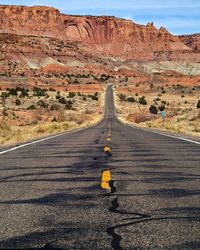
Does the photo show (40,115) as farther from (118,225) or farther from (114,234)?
(114,234)

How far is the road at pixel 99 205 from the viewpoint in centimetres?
448

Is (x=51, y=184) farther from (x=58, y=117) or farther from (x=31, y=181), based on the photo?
(x=58, y=117)

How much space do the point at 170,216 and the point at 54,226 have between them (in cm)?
138

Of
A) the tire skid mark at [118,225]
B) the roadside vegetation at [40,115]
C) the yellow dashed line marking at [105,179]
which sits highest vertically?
the tire skid mark at [118,225]

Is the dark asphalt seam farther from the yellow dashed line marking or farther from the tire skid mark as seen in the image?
the yellow dashed line marking

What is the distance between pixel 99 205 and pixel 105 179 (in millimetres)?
1982

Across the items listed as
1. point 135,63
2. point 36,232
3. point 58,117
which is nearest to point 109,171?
point 36,232

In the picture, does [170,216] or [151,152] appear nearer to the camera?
[170,216]

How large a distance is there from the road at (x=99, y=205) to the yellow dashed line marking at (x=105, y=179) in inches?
3.3

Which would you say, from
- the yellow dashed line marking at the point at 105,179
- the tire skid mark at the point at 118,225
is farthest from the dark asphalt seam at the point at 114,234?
the yellow dashed line marking at the point at 105,179

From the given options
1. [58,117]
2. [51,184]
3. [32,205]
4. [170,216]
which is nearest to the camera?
[170,216]

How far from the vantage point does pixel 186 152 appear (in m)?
12.6

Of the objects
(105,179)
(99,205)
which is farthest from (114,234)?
(105,179)

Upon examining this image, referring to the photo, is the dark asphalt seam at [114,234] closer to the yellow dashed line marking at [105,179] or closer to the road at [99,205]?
the road at [99,205]
